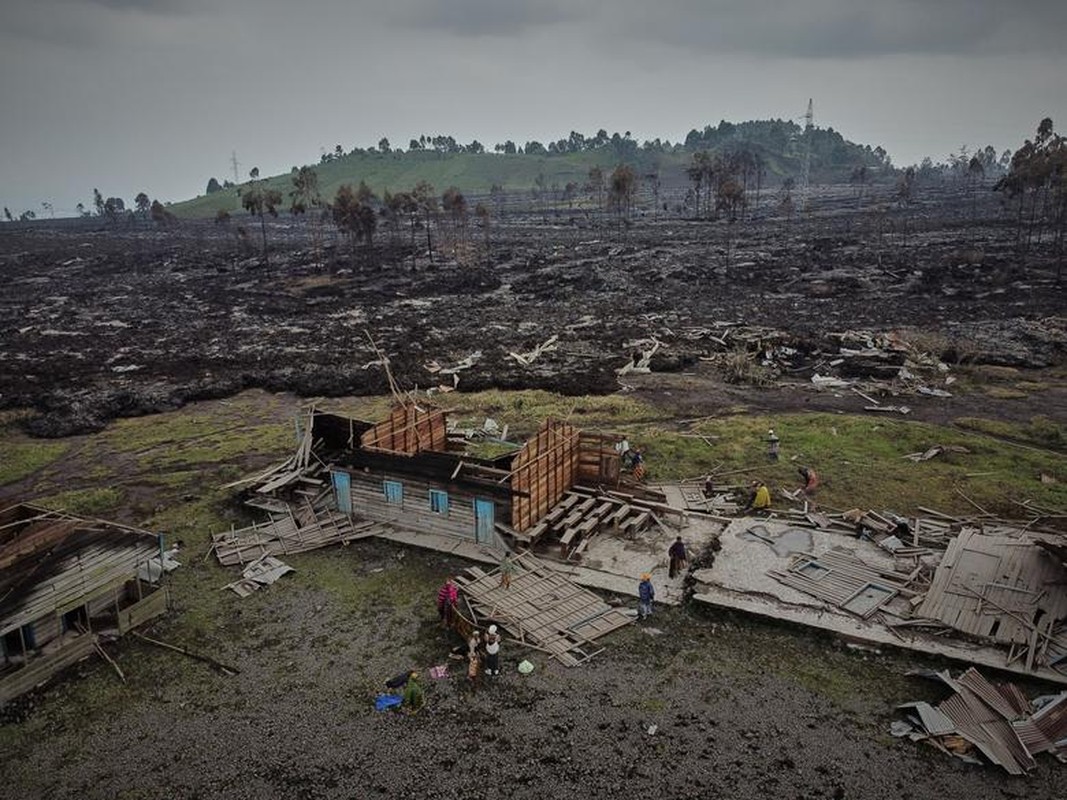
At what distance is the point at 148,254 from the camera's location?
9250cm

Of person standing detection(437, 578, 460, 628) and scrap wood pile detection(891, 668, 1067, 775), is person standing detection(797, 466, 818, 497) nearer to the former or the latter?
scrap wood pile detection(891, 668, 1067, 775)

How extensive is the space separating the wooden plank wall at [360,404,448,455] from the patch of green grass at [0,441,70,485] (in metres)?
14.1

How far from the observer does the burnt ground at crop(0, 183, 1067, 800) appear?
37.4 ft

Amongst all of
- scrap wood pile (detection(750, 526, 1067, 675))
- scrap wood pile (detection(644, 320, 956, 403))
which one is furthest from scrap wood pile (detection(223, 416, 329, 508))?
scrap wood pile (detection(644, 320, 956, 403))

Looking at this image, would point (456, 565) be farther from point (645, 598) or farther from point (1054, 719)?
point (1054, 719)

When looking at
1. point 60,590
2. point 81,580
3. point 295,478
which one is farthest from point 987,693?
point 295,478

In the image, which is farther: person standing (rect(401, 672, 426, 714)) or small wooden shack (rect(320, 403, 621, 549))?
small wooden shack (rect(320, 403, 621, 549))

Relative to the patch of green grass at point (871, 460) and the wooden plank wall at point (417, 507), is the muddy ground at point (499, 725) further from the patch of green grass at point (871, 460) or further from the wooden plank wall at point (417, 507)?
the patch of green grass at point (871, 460)

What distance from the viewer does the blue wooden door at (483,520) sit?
1789cm

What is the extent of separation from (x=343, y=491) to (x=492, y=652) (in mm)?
8169

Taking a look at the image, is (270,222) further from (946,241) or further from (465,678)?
(465,678)

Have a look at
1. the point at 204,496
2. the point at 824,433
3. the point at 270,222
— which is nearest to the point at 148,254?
the point at 270,222

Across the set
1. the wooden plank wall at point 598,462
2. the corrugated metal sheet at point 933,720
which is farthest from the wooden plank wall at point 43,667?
the corrugated metal sheet at point 933,720

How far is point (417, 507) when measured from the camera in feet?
62.1
